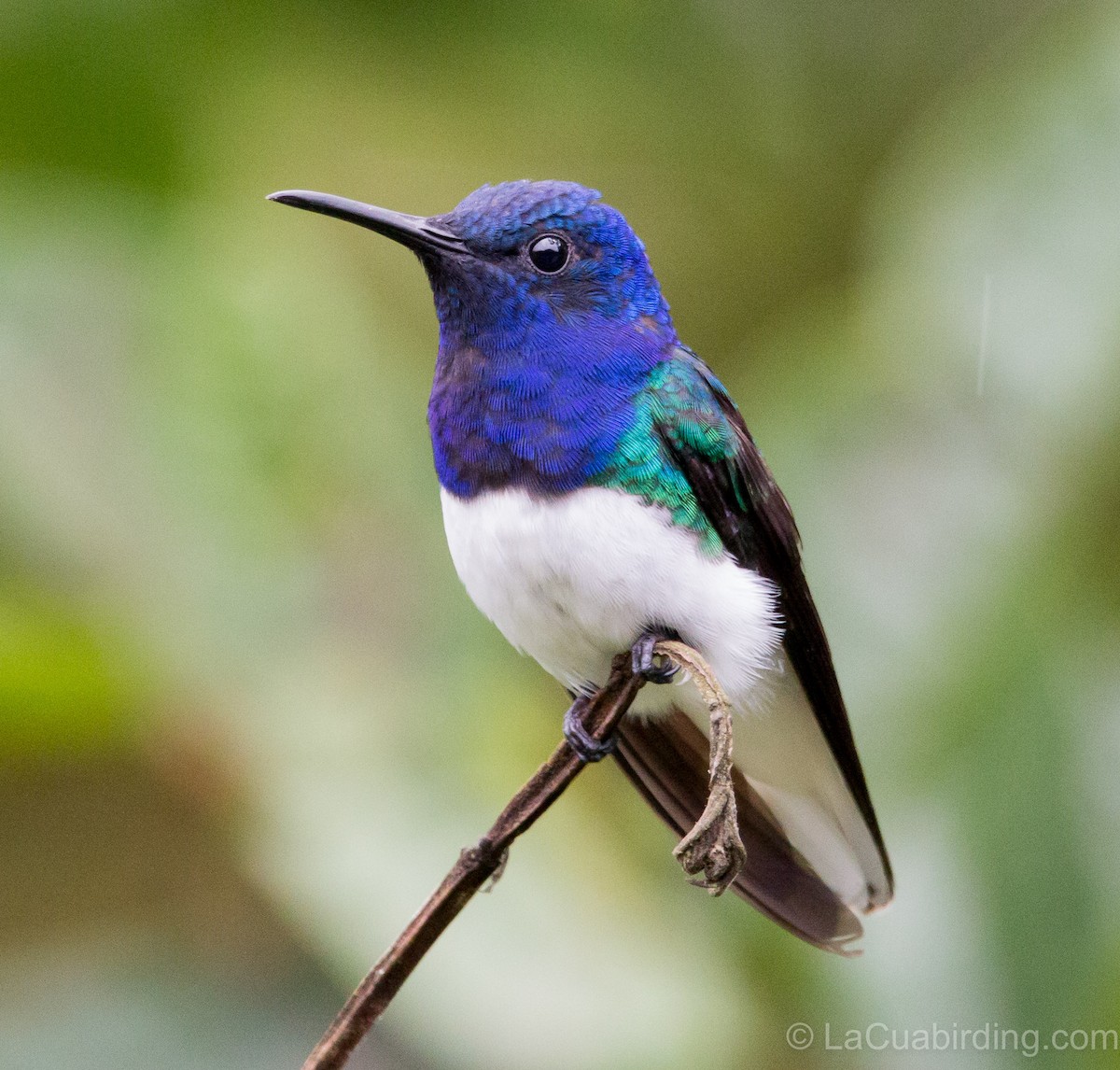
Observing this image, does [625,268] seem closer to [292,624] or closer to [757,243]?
[292,624]

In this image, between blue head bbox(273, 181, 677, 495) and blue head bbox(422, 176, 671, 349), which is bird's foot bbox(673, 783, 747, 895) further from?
blue head bbox(422, 176, 671, 349)

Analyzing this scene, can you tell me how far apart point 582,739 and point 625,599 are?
0.29m

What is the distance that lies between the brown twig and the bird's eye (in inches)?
37.6

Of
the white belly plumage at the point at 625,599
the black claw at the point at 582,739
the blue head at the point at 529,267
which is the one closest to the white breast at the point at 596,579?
the white belly plumage at the point at 625,599

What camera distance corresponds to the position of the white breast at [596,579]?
1989 millimetres

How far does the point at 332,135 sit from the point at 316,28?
586 mm

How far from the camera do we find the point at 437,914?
4.10ft

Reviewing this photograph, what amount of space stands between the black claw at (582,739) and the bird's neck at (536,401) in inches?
12.3

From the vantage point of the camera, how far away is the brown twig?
1.21 meters

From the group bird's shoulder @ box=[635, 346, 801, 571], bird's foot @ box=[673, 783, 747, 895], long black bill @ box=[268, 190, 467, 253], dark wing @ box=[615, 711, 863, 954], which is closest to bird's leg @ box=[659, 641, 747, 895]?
bird's foot @ box=[673, 783, 747, 895]

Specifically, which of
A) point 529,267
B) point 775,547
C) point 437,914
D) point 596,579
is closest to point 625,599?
point 596,579

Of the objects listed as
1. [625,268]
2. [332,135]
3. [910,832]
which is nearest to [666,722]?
[910,832]

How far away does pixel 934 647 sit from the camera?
2438mm

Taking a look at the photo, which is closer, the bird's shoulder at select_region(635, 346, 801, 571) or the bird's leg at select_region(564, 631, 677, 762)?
the bird's leg at select_region(564, 631, 677, 762)
